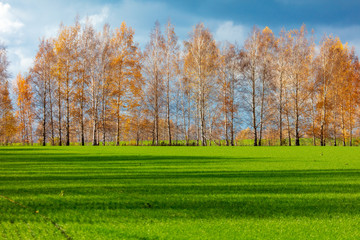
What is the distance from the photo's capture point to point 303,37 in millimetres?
24297

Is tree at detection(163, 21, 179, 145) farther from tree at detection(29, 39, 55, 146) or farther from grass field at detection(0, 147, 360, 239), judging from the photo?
grass field at detection(0, 147, 360, 239)

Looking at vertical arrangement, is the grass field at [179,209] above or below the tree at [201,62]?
below

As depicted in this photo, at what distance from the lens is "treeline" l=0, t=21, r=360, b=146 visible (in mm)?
23844

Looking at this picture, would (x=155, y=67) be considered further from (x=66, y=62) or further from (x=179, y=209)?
(x=179, y=209)

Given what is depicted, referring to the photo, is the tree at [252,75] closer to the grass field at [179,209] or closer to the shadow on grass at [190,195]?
the shadow on grass at [190,195]

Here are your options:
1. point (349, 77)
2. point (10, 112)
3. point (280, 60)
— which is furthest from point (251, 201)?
point (10, 112)

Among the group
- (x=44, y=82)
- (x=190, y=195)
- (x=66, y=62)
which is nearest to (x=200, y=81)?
(x=66, y=62)

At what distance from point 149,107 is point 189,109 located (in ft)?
14.8

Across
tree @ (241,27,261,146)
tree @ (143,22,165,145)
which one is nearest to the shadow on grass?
tree @ (241,27,261,146)

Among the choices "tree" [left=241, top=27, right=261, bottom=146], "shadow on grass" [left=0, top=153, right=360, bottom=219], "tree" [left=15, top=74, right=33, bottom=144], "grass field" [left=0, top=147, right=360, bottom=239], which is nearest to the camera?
"grass field" [left=0, top=147, right=360, bottom=239]

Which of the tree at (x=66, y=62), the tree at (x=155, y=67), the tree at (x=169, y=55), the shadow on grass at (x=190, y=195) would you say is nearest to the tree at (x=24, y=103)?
the tree at (x=66, y=62)

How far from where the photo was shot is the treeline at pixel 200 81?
2384 cm

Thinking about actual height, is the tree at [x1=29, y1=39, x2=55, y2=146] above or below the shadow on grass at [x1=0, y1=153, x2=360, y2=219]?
above

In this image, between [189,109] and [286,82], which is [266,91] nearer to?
[286,82]
